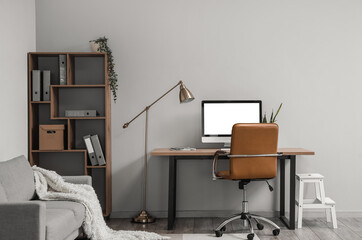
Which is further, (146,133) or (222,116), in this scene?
(146,133)

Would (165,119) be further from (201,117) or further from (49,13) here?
(49,13)

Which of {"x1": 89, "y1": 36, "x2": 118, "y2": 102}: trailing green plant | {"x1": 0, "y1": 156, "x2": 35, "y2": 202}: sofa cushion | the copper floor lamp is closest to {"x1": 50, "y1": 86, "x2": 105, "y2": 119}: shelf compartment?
{"x1": 89, "y1": 36, "x2": 118, "y2": 102}: trailing green plant

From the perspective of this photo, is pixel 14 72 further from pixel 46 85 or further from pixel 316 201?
pixel 316 201

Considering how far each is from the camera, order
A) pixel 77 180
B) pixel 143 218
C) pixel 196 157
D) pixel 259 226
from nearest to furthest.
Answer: pixel 77 180, pixel 259 226, pixel 196 157, pixel 143 218

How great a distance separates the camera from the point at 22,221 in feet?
8.81

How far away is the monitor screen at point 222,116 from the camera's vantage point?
4598 millimetres

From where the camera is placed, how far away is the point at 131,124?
4.81 metres

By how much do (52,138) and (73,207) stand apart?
4.50 ft

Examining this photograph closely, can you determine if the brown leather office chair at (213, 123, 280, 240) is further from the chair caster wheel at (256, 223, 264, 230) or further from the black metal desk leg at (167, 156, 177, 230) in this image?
the black metal desk leg at (167, 156, 177, 230)

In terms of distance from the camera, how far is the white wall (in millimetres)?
4043

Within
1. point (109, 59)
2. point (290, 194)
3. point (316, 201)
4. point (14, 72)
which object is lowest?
point (316, 201)

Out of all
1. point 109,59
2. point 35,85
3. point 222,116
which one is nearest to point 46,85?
point 35,85

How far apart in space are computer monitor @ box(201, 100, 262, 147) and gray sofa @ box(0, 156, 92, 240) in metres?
1.36

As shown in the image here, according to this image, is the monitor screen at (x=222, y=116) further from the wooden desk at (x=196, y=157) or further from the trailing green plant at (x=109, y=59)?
the trailing green plant at (x=109, y=59)
